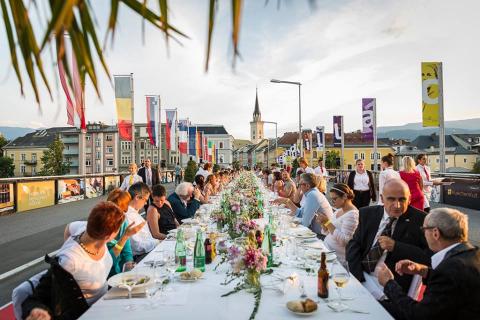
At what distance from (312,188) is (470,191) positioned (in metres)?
9.63

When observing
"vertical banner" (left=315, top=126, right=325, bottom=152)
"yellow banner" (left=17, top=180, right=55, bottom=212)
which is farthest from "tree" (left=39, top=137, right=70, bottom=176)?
"yellow banner" (left=17, top=180, right=55, bottom=212)

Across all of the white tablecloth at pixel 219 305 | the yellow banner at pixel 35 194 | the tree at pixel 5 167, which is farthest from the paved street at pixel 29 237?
the tree at pixel 5 167

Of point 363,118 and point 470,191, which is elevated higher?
point 363,118

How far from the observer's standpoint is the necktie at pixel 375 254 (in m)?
3.53

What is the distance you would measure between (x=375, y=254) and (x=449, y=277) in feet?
4.74

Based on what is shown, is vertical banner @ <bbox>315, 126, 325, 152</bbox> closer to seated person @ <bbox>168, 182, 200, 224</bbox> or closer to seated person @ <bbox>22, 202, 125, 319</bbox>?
seated person @ <bbox>168, 182, 200, 224</bbox>

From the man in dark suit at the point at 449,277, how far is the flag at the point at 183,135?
25.2 metres

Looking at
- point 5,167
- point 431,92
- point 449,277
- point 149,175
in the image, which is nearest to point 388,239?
point 449,277

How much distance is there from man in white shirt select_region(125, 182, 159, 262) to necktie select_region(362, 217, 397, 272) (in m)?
2.61

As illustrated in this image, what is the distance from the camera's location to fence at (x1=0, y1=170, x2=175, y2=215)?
43.8ft

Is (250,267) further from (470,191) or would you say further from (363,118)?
(363,118)

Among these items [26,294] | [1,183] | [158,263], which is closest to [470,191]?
[158,263]

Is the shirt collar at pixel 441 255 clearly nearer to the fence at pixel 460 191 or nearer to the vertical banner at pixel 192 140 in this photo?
the fence at pixel 460 191

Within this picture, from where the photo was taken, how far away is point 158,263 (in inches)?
137
